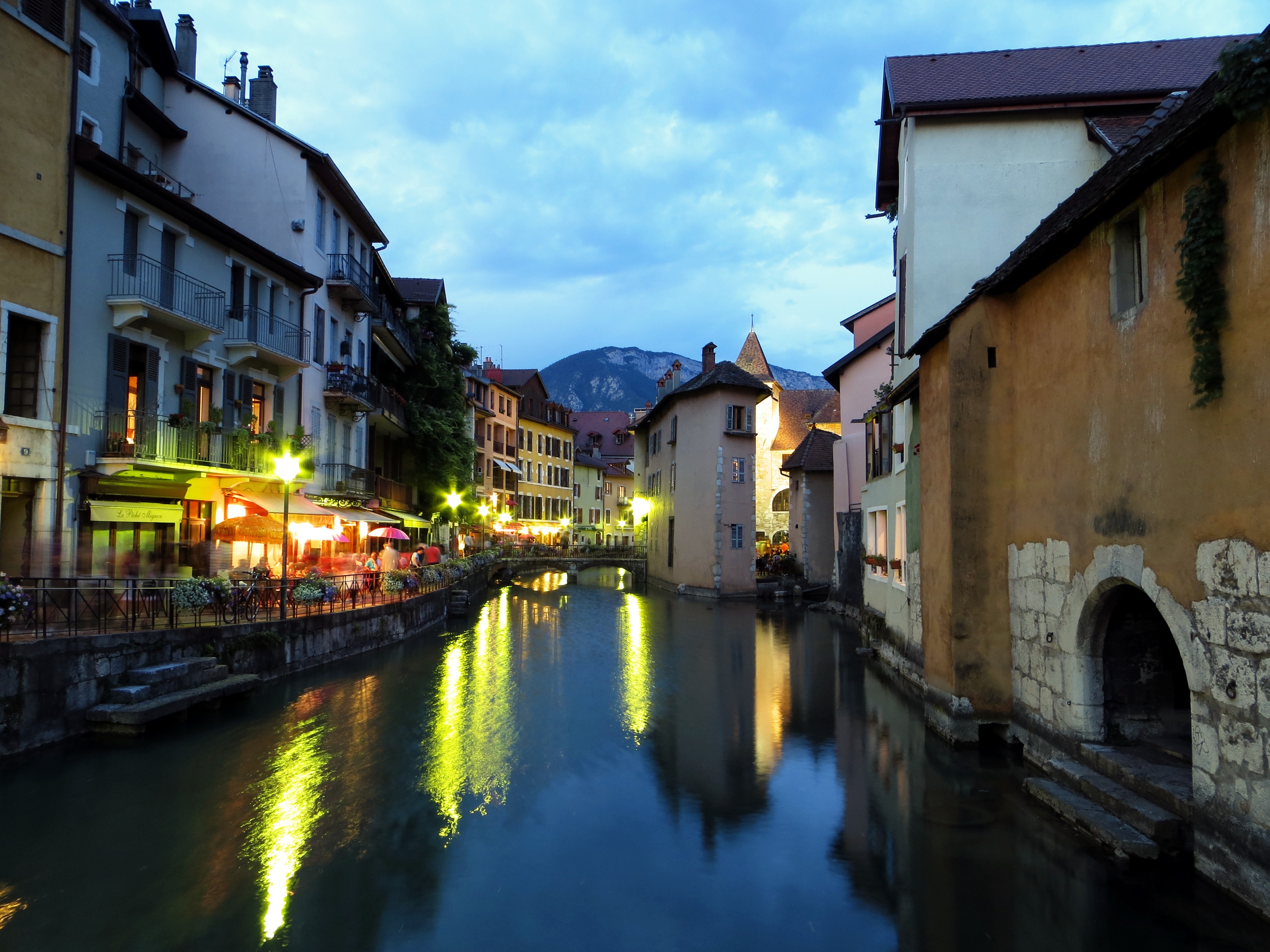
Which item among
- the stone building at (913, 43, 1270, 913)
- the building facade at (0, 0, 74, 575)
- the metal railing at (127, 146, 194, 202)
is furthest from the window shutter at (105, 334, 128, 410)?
the stone building at (913, 43, 1270, 913)

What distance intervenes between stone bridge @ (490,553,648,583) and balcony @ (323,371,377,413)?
2357cm

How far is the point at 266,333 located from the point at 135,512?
6635 mm

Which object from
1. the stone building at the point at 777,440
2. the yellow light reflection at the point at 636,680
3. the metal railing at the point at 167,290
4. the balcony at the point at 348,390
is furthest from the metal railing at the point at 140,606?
the stone building at the point at 777,440

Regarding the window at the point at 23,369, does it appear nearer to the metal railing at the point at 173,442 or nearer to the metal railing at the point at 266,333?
the metal railing at the point at 173,442

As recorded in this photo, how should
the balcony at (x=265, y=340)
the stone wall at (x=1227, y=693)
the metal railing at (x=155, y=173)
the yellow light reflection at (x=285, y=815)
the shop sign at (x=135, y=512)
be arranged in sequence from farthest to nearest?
the metal railing at (x=155, y=173) < the balcony at (x=265, y=340) < the shop sign at (x=135, y=512) < the yellow light reflection at (x=285, y=815) < the stone wall at (x=1227, y=693)

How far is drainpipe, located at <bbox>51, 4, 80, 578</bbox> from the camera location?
14492mm

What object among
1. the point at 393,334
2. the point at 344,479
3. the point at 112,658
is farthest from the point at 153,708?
the point at 393,334

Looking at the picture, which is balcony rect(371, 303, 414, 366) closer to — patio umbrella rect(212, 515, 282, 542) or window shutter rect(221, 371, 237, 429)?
window shutter rect(221, 371, 237, 429)

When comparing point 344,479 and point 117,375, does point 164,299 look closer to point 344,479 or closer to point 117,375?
point 117,375

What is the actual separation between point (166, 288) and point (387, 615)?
9.46 meters

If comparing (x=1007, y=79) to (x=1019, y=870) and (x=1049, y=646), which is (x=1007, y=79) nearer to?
(x=1049, y=646)

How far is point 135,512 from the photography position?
641 inches

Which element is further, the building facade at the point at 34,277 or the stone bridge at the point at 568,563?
the stone bridge at the point at 568,563

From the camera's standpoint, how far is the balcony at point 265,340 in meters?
19.8
